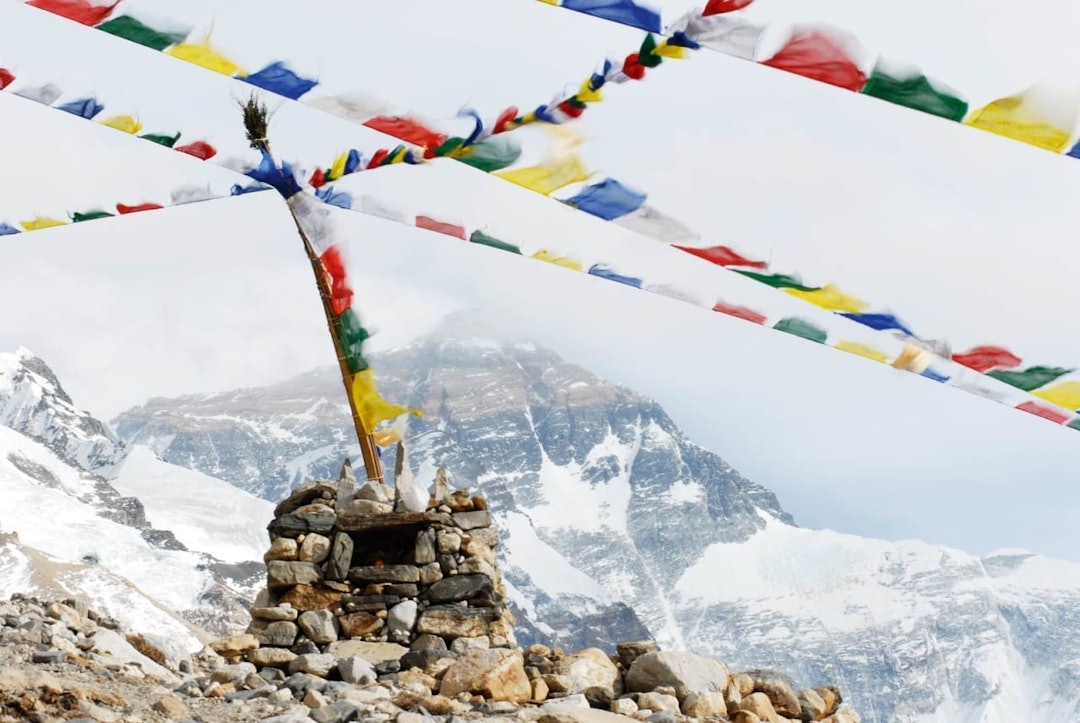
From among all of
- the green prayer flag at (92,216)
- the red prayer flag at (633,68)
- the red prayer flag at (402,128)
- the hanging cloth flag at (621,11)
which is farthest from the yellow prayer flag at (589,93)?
the green prayer flag at (92,216)

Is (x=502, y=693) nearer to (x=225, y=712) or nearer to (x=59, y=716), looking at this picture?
(x=225, y=712)

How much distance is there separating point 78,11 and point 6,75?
324 cm

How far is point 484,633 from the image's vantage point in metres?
16.1

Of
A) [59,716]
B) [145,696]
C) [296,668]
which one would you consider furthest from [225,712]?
[296,668]

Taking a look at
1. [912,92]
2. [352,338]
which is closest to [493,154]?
[912,92]

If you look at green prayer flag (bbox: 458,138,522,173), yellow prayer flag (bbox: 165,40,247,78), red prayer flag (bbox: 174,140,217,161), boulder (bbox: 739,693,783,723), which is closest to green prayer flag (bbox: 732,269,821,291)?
green prayer flag (bbox: 458,138,522,173)

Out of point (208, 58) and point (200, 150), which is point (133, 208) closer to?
point (200, 150)

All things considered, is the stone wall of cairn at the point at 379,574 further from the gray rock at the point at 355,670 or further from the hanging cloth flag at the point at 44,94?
the hanging cloth flag at the point at 44,94

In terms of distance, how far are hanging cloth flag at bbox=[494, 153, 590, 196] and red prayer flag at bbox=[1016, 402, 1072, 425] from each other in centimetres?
435

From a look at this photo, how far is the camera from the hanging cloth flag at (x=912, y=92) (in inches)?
384

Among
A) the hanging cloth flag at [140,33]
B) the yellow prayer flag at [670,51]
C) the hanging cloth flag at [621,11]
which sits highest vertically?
the hanging cloth flag at [621,11]

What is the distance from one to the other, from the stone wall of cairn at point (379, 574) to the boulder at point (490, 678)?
5.92 ft

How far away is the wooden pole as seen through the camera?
1759 cm

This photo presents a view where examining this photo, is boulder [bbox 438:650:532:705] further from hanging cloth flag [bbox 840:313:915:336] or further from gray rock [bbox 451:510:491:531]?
hanging cloth flag [bbox 840:313:915:336]
